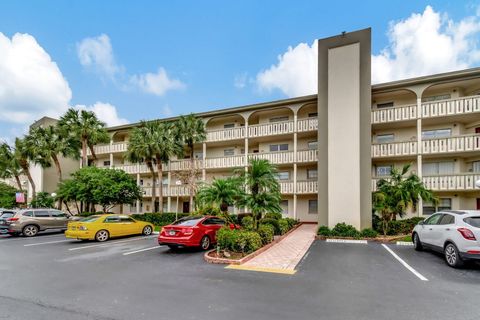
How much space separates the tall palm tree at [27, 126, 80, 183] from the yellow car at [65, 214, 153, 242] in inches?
603

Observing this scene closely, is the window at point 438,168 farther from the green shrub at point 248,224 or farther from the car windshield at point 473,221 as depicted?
the green shrub at point 248,224

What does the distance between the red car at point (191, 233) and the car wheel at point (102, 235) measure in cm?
493

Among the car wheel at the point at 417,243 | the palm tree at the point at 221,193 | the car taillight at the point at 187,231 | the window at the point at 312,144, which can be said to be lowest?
the car wheel at the point at 417,243

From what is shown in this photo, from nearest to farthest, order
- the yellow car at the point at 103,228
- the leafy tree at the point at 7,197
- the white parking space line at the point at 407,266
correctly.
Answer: the white parking space line at the point at 407,266
the yellow car at the point at 103,228
the leafy tree at the point at 7,197

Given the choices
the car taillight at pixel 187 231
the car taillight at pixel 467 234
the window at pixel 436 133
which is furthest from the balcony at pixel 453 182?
the car taillight at pixel 187 231

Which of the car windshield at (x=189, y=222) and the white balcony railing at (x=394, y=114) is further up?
the white balcony railing at (x=394, y=114)

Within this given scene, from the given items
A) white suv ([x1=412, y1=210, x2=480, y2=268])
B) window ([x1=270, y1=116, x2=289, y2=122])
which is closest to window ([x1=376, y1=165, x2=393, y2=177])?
window ([x1=270, y1=116, x2=289, y2=122])

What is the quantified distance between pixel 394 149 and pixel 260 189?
1158 centimetres

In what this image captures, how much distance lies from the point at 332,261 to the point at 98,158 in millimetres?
30300

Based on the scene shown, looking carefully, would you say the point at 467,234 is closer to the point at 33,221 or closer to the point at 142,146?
the point at 142,146

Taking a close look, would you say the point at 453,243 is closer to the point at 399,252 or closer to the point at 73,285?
the point at 399,252

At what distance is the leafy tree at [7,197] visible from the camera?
106 feet

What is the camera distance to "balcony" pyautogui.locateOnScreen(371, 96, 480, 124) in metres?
15.6

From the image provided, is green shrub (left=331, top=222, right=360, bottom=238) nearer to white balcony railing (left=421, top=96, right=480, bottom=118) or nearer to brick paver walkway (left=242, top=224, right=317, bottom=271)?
brick paver walkway (left=242, top=224, right=317, bottom=271)
